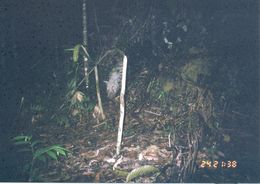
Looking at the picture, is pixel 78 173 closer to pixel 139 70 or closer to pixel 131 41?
pixel 139 70

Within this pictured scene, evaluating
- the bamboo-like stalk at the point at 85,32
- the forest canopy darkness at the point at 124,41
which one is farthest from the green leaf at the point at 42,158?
the bamboo-like stalk at the point at 85,32

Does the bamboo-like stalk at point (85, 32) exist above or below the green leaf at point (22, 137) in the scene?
above

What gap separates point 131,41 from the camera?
10.9ft

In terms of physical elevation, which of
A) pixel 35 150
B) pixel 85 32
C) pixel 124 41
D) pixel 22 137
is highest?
pixel 85 32

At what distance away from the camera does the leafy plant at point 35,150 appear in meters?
2.54

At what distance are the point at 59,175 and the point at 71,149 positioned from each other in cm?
26

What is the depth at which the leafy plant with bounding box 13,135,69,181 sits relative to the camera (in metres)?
2.54

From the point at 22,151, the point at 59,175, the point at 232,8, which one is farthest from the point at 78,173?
the point at 232,8

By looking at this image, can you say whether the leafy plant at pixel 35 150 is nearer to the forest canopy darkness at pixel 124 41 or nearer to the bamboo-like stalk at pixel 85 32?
the forest canopy darkness at pixel 124 41

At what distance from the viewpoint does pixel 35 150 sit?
8.87ft

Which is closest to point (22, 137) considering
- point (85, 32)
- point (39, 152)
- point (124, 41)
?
point (39, 152)
